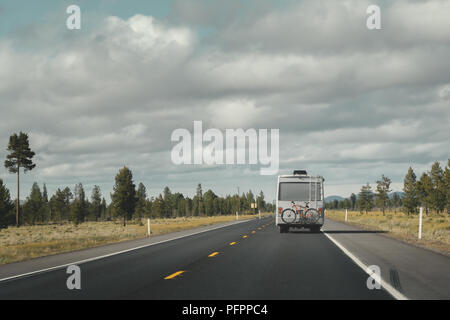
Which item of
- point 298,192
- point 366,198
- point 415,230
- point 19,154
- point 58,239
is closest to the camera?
point 298,192

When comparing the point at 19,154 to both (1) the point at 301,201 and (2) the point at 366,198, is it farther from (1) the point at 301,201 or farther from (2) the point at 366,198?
(2) the point at 366,198

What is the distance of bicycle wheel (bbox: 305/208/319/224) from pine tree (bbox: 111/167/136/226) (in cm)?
5461

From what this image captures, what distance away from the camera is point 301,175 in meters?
29.3

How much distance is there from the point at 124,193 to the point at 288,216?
5457 cm

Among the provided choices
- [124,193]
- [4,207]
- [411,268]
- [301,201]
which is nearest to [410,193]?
[124,193]

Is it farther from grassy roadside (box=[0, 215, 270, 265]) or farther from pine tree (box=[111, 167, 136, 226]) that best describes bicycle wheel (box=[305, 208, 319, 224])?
pine tree (box=[111, 167, 136, 226])

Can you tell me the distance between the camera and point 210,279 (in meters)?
11.1

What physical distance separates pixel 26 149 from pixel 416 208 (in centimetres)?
7410

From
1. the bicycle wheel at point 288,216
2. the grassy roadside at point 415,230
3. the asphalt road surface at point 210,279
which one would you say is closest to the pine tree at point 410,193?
the grassy roadside at point 415,230

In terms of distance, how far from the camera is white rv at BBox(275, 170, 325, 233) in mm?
29109

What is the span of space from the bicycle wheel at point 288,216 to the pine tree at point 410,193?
268 feet

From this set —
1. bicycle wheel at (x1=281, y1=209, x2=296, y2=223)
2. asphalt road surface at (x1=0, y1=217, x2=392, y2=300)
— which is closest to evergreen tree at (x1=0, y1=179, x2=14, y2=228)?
bicycle wheel at (x1=281, y1=209, x2=296, y2=223)
